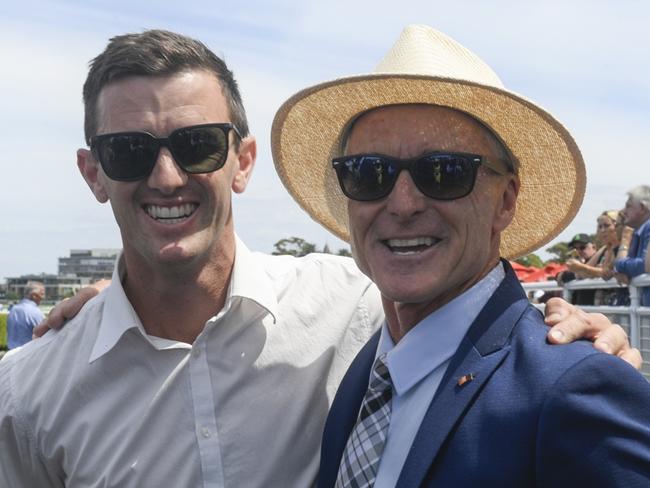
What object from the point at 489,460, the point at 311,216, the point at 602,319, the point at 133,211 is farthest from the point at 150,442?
the point at 602,319

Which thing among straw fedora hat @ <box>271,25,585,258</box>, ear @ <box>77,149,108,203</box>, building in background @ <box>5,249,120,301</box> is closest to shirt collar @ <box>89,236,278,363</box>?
ear @ <box>77,149,108,203</box>

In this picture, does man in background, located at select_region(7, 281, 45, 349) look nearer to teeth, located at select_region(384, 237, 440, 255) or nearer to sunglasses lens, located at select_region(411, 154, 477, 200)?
teeth, located at select_region(384, 237, 440, 255)

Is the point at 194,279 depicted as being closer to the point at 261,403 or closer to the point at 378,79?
the point at 261,403

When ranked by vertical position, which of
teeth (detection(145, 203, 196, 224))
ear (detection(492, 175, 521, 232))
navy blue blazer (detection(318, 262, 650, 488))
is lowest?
navy blue blazer (detection(318, 262, 650, 488))

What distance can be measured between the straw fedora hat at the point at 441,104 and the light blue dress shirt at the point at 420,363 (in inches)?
20.1

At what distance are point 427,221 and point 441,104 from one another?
0.34 metres

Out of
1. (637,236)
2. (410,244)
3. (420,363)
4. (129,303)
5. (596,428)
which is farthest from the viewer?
(637,236)

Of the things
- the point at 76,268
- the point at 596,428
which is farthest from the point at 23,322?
the point at 76,268

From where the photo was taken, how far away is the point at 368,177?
8.14ft

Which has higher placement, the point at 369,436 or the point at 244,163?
the point at 244,163

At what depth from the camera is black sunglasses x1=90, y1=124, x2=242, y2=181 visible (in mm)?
2934

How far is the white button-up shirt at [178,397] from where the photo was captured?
2.91 meters

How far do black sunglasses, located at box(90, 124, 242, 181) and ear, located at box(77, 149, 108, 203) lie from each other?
18 cm

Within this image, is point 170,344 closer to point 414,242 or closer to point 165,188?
point 165,188
